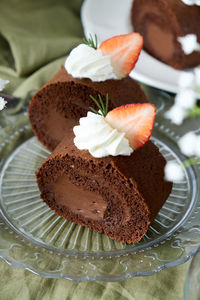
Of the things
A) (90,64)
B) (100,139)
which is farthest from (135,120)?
(90,64)

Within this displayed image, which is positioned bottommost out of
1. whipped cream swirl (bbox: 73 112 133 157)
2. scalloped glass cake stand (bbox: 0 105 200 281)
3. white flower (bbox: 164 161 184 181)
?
scalloped glass cake stand (bbox: 0 105 200 281)

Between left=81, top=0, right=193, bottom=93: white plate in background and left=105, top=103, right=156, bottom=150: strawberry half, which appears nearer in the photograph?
left=105, top=103, right=156, bottom=150: strawberry half

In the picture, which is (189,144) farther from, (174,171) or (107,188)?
(107,188)

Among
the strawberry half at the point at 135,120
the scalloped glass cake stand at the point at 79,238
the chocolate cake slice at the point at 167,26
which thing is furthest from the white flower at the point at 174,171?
the chocolate cake slice at the point at 167,26

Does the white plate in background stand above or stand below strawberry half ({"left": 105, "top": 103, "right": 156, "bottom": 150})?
below

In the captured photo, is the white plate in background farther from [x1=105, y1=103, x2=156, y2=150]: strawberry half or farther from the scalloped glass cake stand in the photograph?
[x1=105, y1=103, x2=156, y2=150]: strawberry half

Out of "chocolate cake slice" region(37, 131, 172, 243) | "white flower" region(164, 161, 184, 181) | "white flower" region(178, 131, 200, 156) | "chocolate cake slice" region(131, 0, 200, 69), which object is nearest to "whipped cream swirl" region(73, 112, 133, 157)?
"chocolate cake slice" region(37, 131, 172, 243)

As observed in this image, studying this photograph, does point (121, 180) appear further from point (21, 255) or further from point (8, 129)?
point (8, 129)
